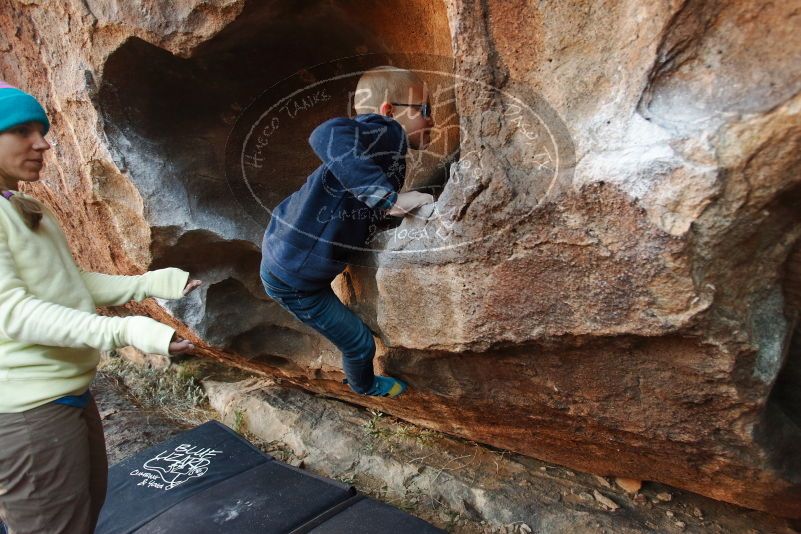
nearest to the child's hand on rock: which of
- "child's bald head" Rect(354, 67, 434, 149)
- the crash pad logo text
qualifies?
"child's bald head" Rect(354, 67, 434, 149)

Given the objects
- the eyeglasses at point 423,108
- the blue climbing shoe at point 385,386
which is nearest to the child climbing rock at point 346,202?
the eyeglasses at point 423,108

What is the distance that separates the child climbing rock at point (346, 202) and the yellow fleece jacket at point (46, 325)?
1.58 ft

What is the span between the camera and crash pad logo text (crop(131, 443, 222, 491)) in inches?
89.7

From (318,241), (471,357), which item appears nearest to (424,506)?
(471,357)

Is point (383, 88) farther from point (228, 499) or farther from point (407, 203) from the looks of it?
point (228, 499)

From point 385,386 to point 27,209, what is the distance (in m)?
1.13

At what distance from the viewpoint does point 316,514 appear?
2002 millimetres

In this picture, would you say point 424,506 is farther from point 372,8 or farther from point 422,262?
point 372,8

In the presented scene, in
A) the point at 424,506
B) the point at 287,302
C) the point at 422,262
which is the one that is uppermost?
the point at 422,262

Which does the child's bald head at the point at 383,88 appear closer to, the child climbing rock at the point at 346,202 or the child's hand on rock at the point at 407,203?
the child climbing rock at the point at 346,202

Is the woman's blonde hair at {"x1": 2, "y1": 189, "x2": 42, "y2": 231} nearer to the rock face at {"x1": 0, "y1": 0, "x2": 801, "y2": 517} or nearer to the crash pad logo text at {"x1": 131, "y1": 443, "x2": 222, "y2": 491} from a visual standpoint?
the rock face at {"x1": 0, "y1": 0, "x2": 801, "y2": 517}

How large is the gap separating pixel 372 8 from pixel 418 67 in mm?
241

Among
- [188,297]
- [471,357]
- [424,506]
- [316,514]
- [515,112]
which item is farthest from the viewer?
[188,297]

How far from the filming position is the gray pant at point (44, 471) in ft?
3.94
